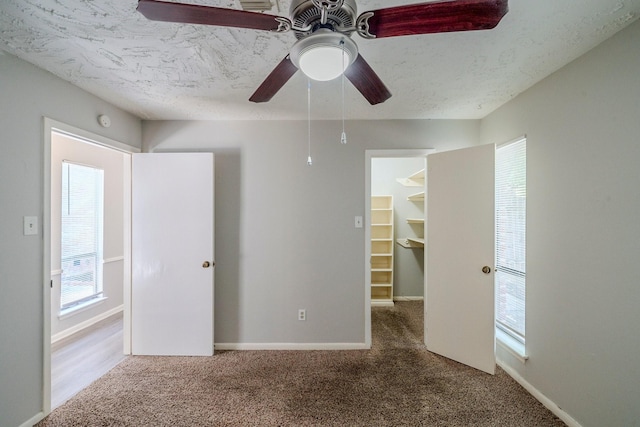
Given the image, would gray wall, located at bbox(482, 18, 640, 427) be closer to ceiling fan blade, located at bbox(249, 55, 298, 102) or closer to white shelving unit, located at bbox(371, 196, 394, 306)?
ceiling fan blade, located at bbox(249, 55, 298, 102)

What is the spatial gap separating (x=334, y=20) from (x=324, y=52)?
0.38 feet

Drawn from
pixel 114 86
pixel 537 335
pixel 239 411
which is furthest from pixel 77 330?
pixel 537 335

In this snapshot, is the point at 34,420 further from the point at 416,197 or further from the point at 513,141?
the point at 416,197

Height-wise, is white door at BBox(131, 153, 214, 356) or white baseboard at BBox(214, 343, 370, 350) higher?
white door at BBox(131, 153, 214, 356)

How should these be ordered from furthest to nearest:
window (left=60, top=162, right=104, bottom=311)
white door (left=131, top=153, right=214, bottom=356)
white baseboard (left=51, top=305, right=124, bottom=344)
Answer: window (left=60, top=162, right=104, bottom=311) → white baseboard (left=51, top=305, right=124, bottom=344) → white door (left=131, top=153, right=214, bottom=356)

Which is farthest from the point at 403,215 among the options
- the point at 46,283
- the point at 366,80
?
the point at 46,283

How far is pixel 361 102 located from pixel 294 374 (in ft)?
8.09

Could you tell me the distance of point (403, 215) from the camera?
4.11m

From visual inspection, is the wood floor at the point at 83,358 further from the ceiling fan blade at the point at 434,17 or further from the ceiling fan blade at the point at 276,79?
the ceiling fan blade at the point at 434,17

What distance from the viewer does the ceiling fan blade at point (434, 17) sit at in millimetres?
771

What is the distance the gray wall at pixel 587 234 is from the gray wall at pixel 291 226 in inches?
41.5

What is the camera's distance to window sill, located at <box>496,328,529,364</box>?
2010 mm

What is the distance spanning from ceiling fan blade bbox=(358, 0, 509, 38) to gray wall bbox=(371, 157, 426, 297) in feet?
10.6

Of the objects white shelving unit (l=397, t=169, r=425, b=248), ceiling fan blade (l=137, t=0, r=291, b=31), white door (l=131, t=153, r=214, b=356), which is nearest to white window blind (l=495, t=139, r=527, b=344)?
white shelving unit (l=397, t=169, r=425, b=248)
